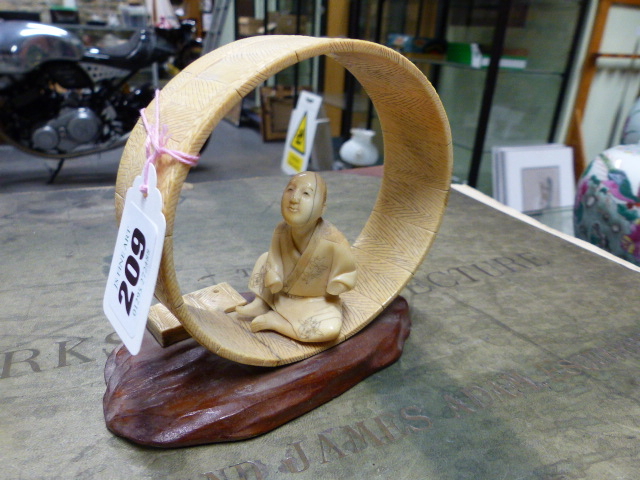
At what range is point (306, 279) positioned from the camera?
922mm

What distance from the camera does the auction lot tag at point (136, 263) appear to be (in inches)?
25.8

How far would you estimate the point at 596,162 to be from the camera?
1.66 meters

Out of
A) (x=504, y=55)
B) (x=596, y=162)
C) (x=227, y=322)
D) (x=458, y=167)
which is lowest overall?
(x=458, y=167)

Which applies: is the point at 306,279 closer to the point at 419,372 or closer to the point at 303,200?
→ the point at 303,200

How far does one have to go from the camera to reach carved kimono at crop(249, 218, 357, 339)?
0.90 m

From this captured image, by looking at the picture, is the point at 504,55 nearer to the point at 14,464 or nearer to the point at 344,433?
the point at 344,433

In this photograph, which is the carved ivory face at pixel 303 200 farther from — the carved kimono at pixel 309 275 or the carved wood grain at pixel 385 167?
the carved wood grain at pixel 385 167

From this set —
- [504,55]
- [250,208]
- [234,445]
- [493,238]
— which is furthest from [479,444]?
[504,55]

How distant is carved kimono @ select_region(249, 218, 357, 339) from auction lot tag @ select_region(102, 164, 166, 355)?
26 cm

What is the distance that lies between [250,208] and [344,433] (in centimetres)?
110

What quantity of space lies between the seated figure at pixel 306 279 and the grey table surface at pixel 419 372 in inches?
5.9

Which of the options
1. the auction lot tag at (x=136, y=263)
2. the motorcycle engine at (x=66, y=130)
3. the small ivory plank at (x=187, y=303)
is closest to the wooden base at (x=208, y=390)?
the small ivory plank at (x=187, y=303)

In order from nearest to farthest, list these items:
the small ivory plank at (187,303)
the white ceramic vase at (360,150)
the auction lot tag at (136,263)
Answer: the auction lot tag at (136,263)
the small ivory plank at (187,303)
the white ceramic vase at (360,150)

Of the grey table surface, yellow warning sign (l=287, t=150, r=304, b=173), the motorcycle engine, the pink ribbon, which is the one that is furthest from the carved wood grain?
the motorcycle engine
